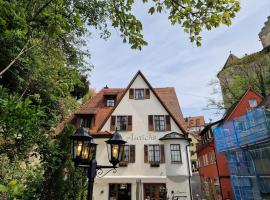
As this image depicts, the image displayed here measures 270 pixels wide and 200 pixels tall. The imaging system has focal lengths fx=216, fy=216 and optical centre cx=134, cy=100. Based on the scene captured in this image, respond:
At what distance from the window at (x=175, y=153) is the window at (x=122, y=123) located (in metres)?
4.97

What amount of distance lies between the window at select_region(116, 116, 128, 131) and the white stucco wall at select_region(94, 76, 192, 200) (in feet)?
1.42

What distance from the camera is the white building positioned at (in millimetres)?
19625

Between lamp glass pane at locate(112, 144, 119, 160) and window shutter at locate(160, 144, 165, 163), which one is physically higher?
window shutter at locate(160, 144, 165, 163)

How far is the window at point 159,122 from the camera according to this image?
846 inches

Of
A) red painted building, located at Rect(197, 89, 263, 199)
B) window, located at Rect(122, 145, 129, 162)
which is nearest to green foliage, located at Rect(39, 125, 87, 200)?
window, located at Rect(122, 145, 129, 162)

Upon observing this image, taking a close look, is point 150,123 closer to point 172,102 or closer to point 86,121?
point 172,102

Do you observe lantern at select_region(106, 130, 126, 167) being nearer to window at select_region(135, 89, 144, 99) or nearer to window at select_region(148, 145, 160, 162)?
window at select_region(148, 145, 160, 162)

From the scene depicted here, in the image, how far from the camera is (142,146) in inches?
817

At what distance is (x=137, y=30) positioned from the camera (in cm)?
440

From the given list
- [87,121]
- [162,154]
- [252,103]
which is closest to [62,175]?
[162,154]

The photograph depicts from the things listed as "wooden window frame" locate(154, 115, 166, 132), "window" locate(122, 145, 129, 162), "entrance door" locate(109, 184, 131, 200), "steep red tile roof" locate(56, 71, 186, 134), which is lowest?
"entrance door" locate(109, 184, 131, 200)

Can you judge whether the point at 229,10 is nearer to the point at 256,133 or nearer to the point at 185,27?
the point at 185,27

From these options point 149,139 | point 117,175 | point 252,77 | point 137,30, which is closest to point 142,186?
point 117,175

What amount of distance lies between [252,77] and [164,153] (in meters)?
25.4
